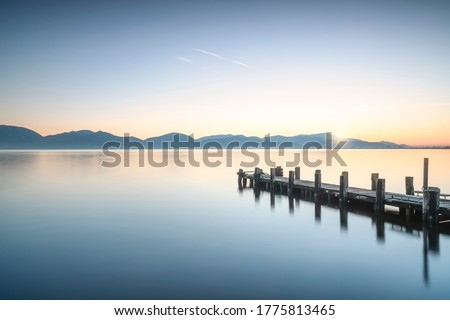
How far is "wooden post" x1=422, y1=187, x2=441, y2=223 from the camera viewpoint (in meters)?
11.8

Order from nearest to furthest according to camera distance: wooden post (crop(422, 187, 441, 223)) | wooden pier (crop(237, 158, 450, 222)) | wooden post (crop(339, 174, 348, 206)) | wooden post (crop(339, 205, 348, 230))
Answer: wooden post (crop(422, 187, 441, 223))
wooden pier (crop(237, 158, 450, 222))
wooden post (crop(339, 205, 348, 230))
wooden post (crop(339, 174, 348, 206))

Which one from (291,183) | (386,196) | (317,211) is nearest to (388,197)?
(386,196)

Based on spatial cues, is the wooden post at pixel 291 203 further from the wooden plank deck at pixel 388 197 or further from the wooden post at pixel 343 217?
the wooden post at pixel 343 217

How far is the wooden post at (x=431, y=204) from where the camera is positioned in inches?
464

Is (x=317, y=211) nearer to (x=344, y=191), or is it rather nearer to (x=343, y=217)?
(x=344, y=191)

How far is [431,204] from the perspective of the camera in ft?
39.0

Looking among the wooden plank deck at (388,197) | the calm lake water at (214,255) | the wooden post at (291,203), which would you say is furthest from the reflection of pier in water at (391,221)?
the wooden plank deck at (388,197)

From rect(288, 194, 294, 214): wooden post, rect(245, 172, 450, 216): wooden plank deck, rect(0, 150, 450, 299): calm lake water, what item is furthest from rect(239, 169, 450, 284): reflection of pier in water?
rect(245, 172, 450, 216): wooden plank deck

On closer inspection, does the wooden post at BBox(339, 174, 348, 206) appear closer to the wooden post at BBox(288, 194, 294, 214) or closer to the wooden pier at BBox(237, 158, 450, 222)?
the wooden pier at BBox(237, 158, 450, 222)

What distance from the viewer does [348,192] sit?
1662 centimetres
